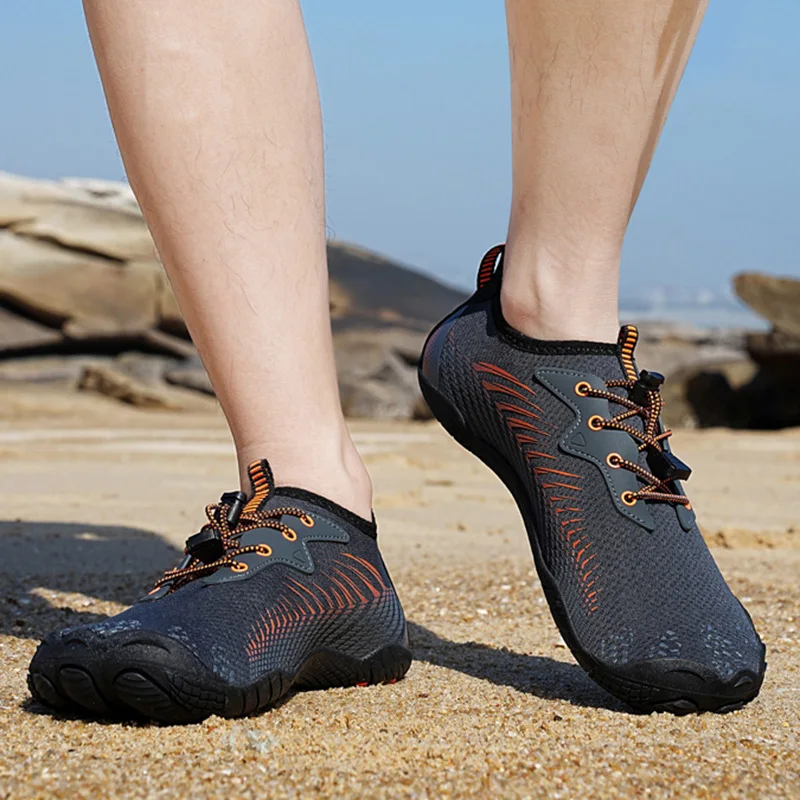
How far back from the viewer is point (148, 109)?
1.14 meters

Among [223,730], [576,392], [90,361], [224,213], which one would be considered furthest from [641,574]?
[90,361]

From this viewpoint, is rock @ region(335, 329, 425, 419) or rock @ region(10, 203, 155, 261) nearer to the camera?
rock @ region(335, 329, 425, 419)

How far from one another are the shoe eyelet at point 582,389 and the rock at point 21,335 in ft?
26.6

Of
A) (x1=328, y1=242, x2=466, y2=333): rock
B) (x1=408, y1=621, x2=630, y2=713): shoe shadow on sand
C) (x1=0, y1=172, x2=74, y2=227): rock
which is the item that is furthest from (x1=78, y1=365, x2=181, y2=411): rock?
(x1=408, y1=621, x2=630, y2=713): shoe shadow on sand

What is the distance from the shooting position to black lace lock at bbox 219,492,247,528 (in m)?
1.18

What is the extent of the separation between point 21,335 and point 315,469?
8.02 metres

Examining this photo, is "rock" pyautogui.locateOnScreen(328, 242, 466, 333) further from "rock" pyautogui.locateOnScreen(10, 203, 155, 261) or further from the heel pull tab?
the heel pull tab

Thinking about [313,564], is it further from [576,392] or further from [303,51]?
[303,51]

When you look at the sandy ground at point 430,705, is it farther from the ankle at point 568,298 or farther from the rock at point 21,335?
the rock at point 21,335

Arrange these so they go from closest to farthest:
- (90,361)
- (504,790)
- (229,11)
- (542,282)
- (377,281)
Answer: (504,790)
(229,11)
(542,282)
(90,361)
(377,281)

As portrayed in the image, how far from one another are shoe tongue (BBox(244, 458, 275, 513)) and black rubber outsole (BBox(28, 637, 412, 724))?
22 cm

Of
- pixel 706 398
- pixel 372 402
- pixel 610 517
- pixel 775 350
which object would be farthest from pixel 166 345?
pixel 610 517

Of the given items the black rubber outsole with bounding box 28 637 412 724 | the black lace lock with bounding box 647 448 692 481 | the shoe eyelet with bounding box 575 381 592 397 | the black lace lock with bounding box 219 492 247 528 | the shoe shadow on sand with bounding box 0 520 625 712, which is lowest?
the shoe shadow on sand with bounding box 0 520 625 712

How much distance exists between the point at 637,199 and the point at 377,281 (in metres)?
9.78
